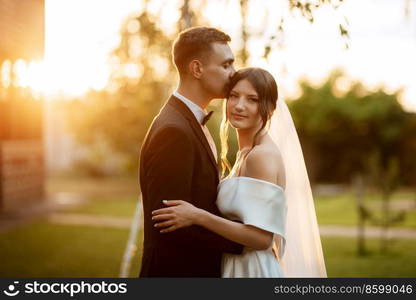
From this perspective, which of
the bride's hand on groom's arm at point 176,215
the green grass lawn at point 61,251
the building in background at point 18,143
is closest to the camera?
the bride's hand on groom's arm at point 176,215

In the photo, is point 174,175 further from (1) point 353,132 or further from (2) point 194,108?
(1) point 353,132

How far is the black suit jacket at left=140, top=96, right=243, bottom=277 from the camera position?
281 cm

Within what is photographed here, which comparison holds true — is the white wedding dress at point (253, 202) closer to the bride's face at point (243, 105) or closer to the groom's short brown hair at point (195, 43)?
the bride's face at point (243, 105)

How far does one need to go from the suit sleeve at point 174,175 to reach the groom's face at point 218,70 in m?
0.38

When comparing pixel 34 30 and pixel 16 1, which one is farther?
pixel 34 30

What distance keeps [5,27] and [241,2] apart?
17.0 ft

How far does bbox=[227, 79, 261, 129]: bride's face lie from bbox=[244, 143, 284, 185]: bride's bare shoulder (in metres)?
0.15

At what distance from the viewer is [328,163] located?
81.9 feet

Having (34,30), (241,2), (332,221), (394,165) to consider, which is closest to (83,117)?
(332,221)

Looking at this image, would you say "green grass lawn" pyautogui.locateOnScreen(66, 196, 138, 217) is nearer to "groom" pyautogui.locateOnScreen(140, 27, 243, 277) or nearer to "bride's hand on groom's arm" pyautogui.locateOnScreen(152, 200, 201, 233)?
"groom" pyautogui.locateOnScreen(140, 27, 243, 277)

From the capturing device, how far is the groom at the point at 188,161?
282 centimetres

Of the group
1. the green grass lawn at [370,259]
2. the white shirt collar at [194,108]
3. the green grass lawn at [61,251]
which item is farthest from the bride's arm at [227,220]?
the green grass lawn at [370,259]

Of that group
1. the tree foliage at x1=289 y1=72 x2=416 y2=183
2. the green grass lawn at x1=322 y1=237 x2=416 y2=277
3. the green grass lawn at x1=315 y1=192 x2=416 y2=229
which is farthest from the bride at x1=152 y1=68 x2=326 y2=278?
the tree foliage at x1=289 y1=72 x2=416 y2=183

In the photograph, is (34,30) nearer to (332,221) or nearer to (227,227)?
(227,227)
